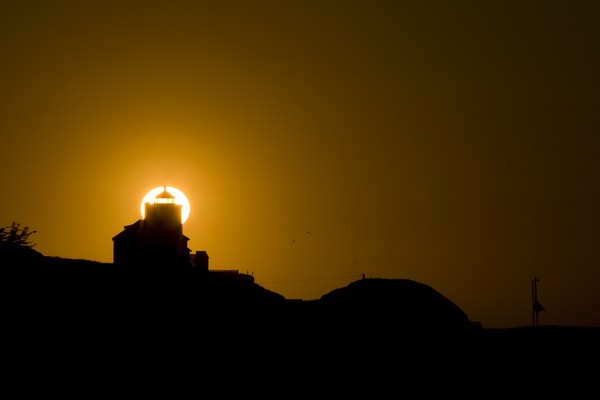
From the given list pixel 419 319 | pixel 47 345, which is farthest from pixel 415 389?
pixel 47 345

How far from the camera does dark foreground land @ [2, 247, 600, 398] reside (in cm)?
3228

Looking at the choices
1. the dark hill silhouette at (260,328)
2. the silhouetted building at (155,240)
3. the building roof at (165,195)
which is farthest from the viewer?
the building roof at (165,195)

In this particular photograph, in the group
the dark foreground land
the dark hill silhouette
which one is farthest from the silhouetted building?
the dark foreground land

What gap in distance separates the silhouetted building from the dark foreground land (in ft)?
40.1

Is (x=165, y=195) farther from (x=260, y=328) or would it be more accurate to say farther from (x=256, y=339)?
(x=256, y=339)

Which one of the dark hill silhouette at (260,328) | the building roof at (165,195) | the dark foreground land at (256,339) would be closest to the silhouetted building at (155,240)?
the building roof at (165,195)

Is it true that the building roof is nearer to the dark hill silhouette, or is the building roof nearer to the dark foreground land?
the dark hill silhouette

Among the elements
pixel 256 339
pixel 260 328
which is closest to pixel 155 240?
pixel 260 328

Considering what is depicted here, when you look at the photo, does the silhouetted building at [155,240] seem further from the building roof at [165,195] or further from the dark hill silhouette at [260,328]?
the dark hill silhouette at [260,328]

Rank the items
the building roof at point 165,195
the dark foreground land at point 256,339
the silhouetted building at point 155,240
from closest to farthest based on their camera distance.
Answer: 1. the dark foreground land at point 256,339
2. the silhouetted building at point 155,240
3. the building roof at point 165,195

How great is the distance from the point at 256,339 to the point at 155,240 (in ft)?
72.5

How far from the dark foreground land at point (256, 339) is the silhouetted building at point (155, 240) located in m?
12.2

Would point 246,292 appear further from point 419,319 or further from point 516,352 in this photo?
point 516,352

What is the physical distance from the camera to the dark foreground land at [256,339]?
32.3 meters
